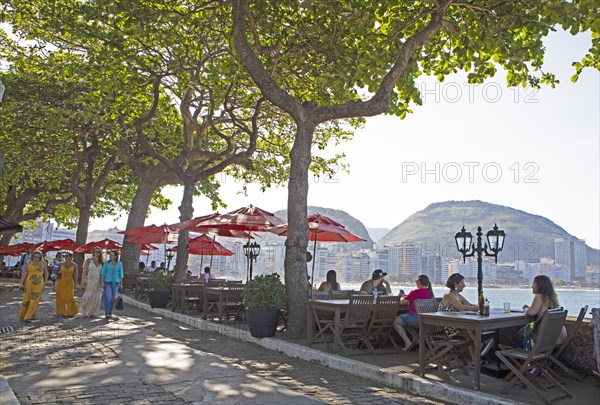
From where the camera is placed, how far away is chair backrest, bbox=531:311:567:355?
539 cm

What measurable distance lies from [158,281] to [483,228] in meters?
105

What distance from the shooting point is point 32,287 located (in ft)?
36.4

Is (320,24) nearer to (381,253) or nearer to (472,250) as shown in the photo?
(472,250)

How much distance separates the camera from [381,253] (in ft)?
331

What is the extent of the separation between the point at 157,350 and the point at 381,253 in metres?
→ 95.4

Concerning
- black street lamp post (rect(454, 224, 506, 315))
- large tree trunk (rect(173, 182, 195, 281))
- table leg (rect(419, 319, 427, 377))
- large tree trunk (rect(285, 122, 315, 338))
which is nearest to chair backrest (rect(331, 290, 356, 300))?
large tree trunk (rect(285, 122, 315, 338))

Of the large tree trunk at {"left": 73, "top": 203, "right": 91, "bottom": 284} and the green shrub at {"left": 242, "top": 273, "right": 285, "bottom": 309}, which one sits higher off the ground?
the large tree trunk at {"left": 73, "top": 203, "right": 91, "bottom": 284}

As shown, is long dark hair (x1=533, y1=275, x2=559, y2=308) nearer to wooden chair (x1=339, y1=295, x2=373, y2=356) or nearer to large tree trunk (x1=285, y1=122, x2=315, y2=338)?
wooden chair (x1=339, y1=295, x2=373, y2=356)

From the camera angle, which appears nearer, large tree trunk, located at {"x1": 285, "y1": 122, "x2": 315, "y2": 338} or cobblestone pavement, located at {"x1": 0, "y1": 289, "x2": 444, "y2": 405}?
cobblestone pavement, located at {"x1": 0, "y1": 289, "x2": 444, "y2": 405}

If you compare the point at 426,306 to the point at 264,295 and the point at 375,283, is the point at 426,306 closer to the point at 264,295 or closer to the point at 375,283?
the point at 264,295

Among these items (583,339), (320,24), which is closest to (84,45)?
(320,24)

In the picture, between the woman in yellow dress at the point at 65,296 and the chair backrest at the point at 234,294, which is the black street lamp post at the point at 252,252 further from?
the woman in yellow dress at the point at 65,296

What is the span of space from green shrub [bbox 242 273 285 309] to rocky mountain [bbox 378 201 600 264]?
91.0 metres

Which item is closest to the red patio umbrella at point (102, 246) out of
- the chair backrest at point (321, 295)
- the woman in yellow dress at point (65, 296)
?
the woman in yellow dress at point (65, 296)
